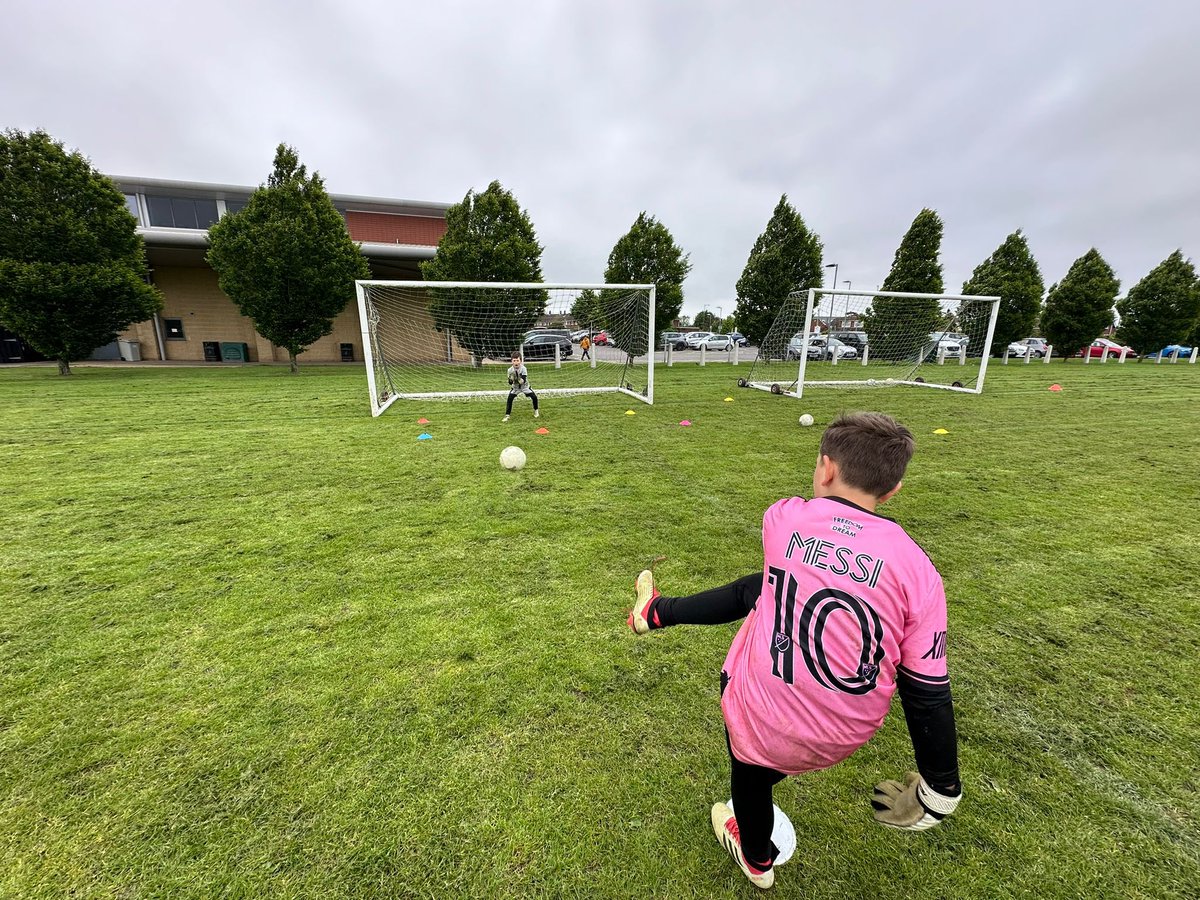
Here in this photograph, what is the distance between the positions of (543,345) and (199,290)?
18337 mm

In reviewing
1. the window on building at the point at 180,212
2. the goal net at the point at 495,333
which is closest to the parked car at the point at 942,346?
the goal net at the point at 495,333

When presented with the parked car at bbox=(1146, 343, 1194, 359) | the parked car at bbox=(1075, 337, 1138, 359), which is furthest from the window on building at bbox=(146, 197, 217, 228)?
the parked car at bbox=(1146, 343, 1194, 359)

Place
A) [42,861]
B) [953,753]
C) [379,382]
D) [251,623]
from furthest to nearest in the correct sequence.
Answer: [379,382] < [251,623] < [42,861] < [953,753]

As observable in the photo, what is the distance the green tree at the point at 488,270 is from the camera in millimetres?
17141

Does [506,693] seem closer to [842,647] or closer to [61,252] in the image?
[842,647]

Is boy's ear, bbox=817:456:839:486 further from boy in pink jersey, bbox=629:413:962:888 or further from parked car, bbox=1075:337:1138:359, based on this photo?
parked car, bbox=1075:337:1138:359

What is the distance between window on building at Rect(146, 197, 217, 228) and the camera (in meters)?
24.2

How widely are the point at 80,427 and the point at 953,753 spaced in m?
12.1

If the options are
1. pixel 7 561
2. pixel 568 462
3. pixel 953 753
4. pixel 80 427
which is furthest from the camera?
pixel 80 427

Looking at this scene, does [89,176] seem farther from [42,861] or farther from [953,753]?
[953,753]

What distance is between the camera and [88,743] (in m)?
2.15

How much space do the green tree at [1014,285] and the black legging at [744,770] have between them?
94.0 ft

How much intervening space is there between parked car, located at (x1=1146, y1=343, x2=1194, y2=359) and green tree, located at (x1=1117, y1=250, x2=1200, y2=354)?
1154 millimetres

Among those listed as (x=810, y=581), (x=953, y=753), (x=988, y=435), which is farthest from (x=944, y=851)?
(x=988, y=435)
